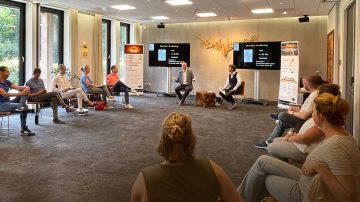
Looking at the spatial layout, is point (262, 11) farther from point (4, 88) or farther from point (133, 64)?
point (4, 88)

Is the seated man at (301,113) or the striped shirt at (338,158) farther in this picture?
the seated man at (301,113)

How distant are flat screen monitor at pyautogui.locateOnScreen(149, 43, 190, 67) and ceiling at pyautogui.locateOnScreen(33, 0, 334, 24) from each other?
1.07m

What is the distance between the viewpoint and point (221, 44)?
14156 mm

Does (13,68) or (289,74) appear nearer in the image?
(13,68)

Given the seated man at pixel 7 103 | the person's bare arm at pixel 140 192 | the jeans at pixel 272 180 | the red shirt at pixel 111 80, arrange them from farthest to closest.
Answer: the red shirt at pixel 111 80 → the seated man at pixel 7 103 → the jeans at pixel 272 180 → the person's bare arm at pixel 140 192

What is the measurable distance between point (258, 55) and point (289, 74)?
6.21 ft

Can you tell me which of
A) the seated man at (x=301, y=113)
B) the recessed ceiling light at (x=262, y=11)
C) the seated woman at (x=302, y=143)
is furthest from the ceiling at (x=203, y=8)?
the seated woman at (x=302, y=143)

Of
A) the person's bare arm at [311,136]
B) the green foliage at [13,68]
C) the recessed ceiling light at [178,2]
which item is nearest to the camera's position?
the person's bare arm at [311,136]

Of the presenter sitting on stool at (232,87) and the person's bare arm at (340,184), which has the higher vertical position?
the presenter sitting on stool at (232,87)

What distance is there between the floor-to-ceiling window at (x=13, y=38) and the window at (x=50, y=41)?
2.52ft

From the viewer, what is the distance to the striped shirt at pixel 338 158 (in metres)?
2.22

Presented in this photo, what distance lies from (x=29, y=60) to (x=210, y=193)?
930 centimetres

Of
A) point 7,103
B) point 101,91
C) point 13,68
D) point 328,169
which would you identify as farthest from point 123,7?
point 328,169

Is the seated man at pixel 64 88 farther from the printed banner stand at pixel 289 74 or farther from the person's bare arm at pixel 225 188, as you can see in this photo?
the person's bare arm at pixel 225 188
